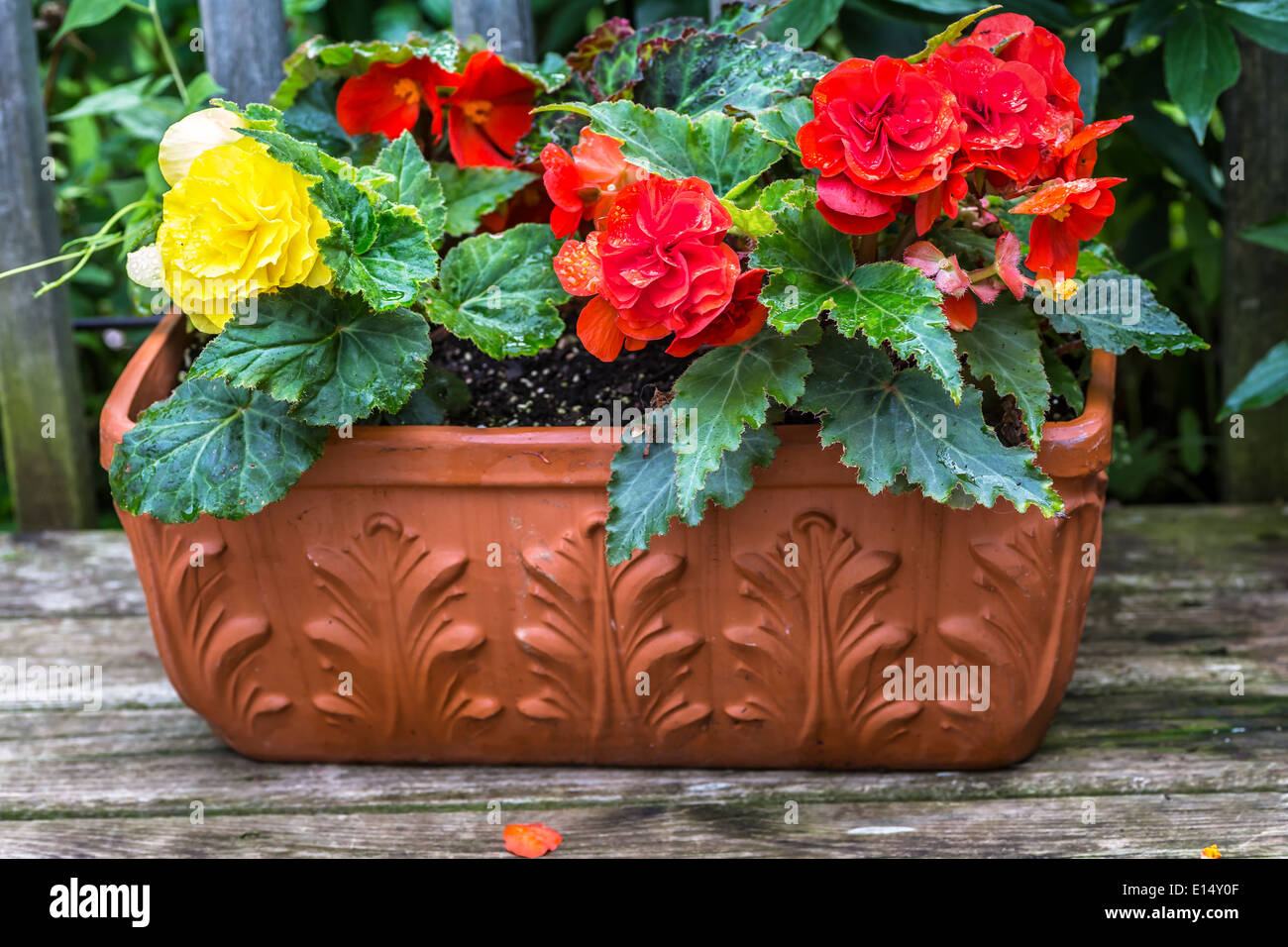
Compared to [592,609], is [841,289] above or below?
above

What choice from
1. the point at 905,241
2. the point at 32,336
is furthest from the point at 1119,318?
the point at 32,336

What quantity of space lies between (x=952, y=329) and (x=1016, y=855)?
1.27 feet

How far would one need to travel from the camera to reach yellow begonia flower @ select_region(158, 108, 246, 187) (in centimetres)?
90

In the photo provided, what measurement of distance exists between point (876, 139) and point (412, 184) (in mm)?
370

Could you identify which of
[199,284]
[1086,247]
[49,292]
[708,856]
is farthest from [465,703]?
[49,292]

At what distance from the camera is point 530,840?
35.8 inches

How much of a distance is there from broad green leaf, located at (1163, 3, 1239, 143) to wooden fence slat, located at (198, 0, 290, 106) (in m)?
0.88

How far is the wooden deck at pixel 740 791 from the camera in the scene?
36.1 inches

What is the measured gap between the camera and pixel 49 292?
1394 millimetres

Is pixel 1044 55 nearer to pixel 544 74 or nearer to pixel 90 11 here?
pixel 544 74

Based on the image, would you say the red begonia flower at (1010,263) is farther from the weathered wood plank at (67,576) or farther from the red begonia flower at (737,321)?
the weathered wood plank at (67,576)

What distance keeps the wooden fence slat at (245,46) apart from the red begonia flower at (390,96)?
0.75 feet

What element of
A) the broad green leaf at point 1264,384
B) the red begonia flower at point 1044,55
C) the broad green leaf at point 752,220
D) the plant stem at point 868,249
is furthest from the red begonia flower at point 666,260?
the broad green leaf at point 1264,384

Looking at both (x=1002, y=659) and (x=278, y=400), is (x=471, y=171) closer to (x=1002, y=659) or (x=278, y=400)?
(x=278, y=400)
